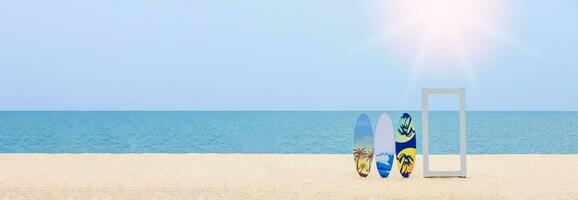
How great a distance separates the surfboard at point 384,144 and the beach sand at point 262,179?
322mm

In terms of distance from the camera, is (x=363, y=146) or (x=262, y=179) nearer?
(x=262, y=179)

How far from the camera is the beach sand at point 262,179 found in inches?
489

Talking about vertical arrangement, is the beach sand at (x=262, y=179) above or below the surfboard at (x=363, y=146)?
below

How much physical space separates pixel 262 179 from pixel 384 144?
8.75 feet

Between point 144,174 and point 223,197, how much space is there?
4151mm

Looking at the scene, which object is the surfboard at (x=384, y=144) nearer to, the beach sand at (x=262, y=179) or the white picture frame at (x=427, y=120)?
the beach sand at (x=262, y=179)

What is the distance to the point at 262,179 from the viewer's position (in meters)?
14.5

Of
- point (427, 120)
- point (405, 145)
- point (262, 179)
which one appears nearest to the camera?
point (262, 179)

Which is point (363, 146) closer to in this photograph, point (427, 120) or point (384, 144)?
point (384, 144)

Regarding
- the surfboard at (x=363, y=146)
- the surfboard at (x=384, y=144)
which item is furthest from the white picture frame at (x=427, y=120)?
the surfboard at (x=363, y=146)

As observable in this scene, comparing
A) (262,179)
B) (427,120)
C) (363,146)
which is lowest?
(262,179)

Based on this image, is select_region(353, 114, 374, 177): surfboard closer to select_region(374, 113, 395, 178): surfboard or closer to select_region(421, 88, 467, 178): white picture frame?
select_region(374, 113, 395, 178): surfboard

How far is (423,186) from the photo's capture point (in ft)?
44.0

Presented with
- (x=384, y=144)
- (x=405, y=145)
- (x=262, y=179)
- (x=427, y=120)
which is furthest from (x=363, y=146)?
(x=262, y=179)
